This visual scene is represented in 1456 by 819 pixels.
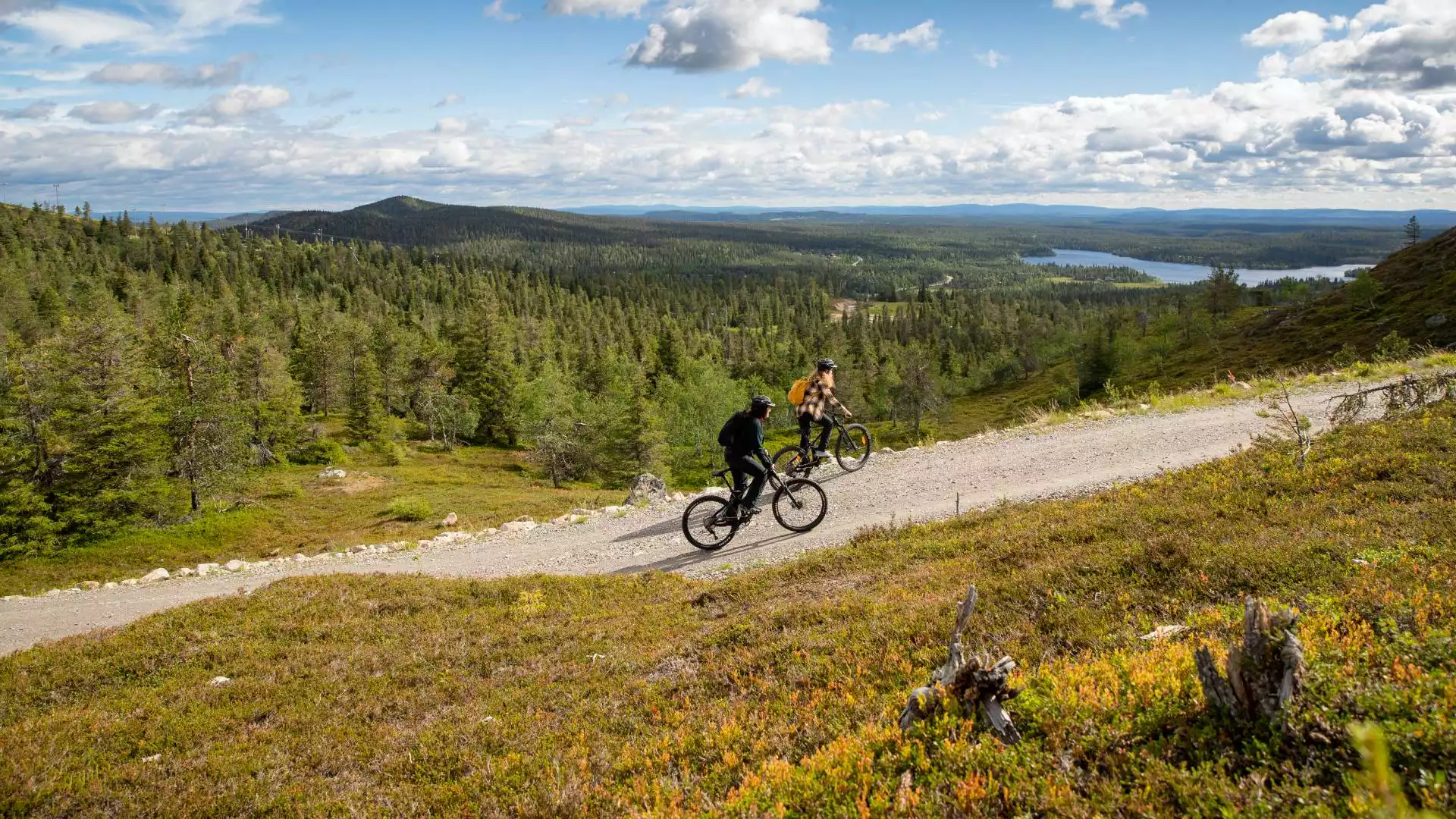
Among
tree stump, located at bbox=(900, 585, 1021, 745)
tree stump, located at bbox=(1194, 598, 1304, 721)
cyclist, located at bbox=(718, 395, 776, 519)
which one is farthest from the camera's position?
cyclist, located at bbox=(718, 395, 776, 519)

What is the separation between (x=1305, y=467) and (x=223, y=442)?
54580 mm

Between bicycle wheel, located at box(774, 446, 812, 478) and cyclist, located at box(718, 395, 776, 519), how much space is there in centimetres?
357

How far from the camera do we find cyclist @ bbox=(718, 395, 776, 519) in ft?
48.1

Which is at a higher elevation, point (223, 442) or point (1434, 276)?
point (1434, 276)

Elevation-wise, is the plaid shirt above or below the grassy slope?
above

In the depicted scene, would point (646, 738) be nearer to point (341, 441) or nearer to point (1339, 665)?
point (1339, 665)

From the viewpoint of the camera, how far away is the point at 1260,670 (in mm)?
5316

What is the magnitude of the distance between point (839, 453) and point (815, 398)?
9.17 ft

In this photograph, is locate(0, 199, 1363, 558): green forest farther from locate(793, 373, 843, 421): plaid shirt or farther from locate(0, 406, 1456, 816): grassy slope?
locate(0, 406, 1456, 816): grassy slope

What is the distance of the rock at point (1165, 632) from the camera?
7.50m

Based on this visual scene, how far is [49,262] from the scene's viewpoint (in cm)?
13588

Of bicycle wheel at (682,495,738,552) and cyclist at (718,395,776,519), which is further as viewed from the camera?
bicycle wheel at (682,495,738,552)

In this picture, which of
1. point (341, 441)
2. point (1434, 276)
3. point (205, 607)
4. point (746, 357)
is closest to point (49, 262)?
point (341, 441)

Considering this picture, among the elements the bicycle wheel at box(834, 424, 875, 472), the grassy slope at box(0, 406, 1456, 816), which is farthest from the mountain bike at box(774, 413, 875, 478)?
the grassy slope at box(0, 406, 1456, 816)
